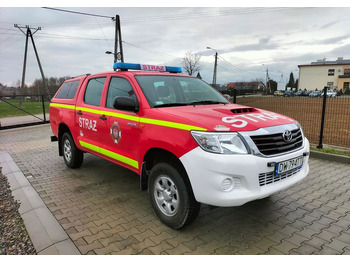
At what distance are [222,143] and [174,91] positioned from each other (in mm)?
1453

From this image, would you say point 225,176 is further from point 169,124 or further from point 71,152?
point 71,152

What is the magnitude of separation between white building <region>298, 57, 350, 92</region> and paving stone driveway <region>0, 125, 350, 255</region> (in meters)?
75.4

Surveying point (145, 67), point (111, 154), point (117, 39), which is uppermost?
point (117, 39)

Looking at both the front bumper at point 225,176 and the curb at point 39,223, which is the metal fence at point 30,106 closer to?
the curb at point 39,223

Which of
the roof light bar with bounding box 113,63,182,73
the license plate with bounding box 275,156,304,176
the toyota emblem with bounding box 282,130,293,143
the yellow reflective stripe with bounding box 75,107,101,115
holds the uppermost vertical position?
the roof light bar with bounding box 113,63,182,73

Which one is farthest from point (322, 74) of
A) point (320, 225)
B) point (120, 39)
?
point (320, 225)

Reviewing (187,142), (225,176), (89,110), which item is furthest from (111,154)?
(225,176)

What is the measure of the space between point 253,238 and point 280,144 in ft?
3.63

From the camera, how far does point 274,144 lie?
2.78m

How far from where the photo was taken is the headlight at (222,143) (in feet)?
8.38

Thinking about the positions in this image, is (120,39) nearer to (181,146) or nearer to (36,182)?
(36,182)

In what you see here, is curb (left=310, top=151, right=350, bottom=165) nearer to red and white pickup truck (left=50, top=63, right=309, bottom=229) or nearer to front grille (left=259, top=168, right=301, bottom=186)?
red and white pickup truck (left=50, top=63, right=309, bottom=229)

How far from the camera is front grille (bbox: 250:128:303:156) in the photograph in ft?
8.76

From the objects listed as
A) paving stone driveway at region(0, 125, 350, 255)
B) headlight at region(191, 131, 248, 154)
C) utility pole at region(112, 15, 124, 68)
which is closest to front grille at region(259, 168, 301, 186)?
headlight at region(191, 131, 248, 154)
